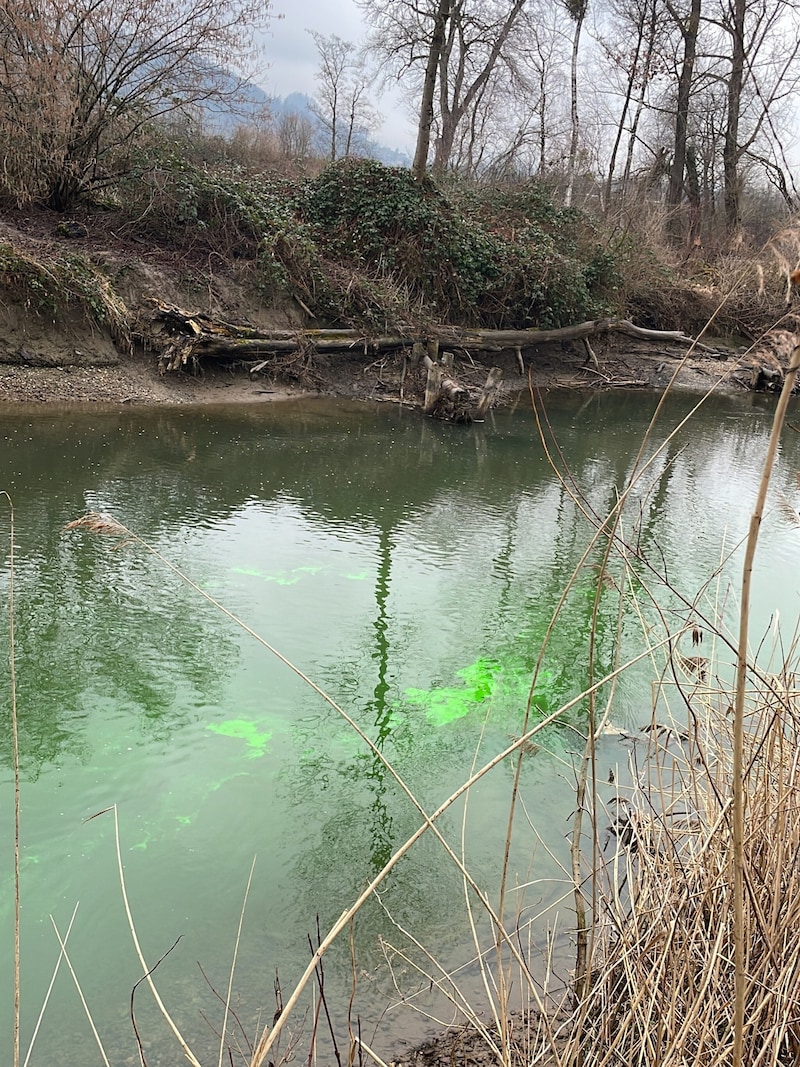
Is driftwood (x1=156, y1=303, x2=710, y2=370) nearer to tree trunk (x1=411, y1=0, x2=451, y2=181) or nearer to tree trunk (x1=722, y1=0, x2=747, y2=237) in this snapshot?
tree trunk (x1=411, y1=0, x2=451, y2=181)

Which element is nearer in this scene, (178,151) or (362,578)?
(362,578)

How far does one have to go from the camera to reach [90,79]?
10.8 meters

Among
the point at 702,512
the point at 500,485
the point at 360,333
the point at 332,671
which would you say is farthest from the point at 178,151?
the point at 332,671

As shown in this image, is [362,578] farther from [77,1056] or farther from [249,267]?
[249,267]

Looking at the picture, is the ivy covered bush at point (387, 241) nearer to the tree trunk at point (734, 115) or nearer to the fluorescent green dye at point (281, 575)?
the fluorescent green dye at point (281, 575)

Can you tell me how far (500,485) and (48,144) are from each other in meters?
7.92

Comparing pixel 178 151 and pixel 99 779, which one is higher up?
pixel 178 151

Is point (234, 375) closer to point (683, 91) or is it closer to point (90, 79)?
point (90, 79)

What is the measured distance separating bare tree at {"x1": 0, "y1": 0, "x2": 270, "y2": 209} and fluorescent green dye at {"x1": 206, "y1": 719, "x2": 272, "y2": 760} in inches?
389

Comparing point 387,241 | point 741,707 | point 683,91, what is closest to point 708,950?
point 741,707

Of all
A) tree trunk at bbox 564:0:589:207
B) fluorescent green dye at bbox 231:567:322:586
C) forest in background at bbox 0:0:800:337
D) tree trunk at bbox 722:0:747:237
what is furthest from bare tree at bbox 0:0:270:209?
tree trunk at bbox 722:0:747:237

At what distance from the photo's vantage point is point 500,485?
819 cm

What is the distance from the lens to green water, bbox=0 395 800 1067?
258 cm

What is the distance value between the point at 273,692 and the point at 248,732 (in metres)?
0.36
